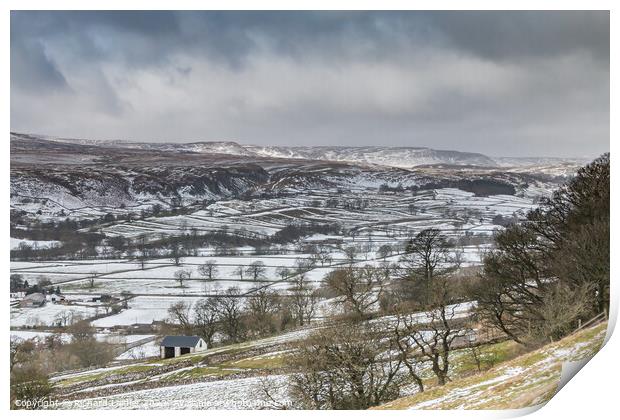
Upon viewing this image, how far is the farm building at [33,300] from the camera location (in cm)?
2420

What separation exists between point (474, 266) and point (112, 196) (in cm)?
2829

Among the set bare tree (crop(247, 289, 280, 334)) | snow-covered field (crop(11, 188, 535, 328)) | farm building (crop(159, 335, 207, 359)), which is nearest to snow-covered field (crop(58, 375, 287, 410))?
farm building (crop(159, 335, 207, 359))

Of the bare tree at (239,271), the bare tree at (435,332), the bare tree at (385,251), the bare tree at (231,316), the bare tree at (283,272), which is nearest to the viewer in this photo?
the bare tree at (435,332)

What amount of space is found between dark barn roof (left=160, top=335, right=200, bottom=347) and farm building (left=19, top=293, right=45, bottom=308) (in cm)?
649

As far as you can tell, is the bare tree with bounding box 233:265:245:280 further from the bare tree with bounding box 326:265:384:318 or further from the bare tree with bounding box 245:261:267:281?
the bare tree with bounding box 326:265:384:318

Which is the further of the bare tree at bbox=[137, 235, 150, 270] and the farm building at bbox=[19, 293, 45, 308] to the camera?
the bare tree at bbox=[137, 235, 150, 270]

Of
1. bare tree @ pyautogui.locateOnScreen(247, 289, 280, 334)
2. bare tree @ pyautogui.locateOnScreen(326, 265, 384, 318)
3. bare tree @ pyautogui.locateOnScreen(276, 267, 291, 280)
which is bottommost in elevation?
bare tree @ pyautogui.locateOnScreen(247, 289, 280, 334)

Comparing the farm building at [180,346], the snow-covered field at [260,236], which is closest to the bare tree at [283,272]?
the snow-covered field at [260,236]

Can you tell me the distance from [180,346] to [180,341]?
36cm

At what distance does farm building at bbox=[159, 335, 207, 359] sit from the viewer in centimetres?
2091

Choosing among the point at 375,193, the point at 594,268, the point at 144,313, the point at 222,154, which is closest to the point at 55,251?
the point at 144,313

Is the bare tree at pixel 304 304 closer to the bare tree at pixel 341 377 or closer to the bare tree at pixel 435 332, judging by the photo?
the bare tree at pixel 435 332

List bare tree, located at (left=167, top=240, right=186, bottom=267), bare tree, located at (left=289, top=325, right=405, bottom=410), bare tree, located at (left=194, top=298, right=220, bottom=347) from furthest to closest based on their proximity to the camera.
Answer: bare tree, located at (left=167, top=240, right=186, bottom=267)
bare tree, located at (left=194, top=298, right=220, bottom=347)
bare tree, located at (left=289, top=325, right=405, bottom=410)
